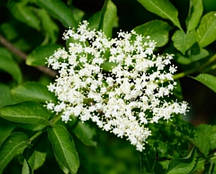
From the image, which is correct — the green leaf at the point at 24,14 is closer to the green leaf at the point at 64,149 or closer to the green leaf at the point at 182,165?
the green leaf at the point at 64,149

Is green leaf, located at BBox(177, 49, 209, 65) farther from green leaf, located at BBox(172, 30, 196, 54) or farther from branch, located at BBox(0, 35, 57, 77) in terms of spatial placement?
branch, located at BBox(0, 35, 57, 77)

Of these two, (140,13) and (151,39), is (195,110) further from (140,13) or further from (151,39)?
(151,39)


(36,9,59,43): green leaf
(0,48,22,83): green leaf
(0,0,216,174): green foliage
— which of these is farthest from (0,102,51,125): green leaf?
(36,9,59,43): green leaf

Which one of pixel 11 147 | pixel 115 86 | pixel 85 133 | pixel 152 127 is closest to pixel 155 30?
pixel 115 86

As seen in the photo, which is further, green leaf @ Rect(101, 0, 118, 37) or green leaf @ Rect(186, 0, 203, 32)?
green leaf @ Rect(101, 0, 118, 37)

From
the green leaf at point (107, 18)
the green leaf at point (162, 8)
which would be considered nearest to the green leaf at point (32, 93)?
the green leaf at point (107, 18)

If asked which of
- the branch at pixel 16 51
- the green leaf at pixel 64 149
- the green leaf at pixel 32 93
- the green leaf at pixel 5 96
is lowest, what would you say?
the green leaf at pixel 64 149

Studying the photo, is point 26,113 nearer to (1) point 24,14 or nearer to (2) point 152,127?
(2) point 152,127
